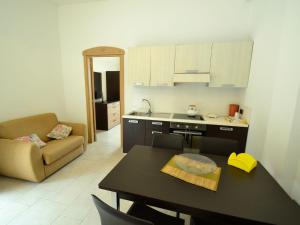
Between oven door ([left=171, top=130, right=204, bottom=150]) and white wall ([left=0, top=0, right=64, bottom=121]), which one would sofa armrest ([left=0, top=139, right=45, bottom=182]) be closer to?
white wall ([left=0, top=0, right=64, bottom=121])

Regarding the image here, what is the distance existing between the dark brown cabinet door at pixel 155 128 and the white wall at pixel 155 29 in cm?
59

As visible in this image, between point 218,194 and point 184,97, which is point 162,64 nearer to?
point 184,97

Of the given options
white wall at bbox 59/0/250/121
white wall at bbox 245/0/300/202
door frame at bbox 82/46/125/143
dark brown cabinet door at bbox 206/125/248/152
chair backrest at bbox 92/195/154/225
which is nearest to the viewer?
chair backrest at bbox 92/195/154/225

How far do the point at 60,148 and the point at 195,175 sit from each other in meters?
2.27

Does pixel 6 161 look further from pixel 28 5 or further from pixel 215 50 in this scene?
pixel 215 50

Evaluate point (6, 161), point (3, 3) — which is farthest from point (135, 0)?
point (6, 161)

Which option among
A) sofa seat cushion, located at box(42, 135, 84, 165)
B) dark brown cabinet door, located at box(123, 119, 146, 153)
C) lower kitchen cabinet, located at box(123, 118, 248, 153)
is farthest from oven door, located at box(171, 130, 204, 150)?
sofa seat cushion, located at box(42, 135, 84, 165)

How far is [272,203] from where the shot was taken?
3.57 ft

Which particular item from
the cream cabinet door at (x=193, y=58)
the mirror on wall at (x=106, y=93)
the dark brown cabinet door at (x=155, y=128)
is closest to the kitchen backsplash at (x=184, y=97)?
the cream cabinet door at (x=193, y=58)

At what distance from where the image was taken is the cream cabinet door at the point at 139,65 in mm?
3078

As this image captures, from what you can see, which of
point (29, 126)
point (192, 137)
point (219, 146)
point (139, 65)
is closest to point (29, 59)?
point (29, 126)

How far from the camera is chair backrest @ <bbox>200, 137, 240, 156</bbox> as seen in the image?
188 centimetres

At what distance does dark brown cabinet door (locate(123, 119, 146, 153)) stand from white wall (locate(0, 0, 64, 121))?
1850mm

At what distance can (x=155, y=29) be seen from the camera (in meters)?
3.25
